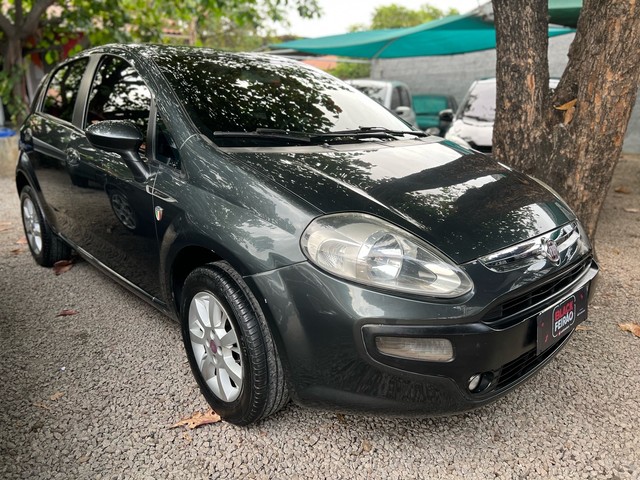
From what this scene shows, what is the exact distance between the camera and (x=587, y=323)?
3127mm

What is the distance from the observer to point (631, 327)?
9.97 ft

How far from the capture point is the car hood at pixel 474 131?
6.40 metres

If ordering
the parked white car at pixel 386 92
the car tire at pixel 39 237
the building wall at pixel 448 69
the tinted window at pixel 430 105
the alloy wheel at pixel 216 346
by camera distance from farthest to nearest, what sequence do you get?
1. the tinted window at pixel 430 105
2. the building wall at pixel 448 69
3. the parked white car at pixel 386 92
4. the car tire at pixel 39 237
5. the alloy wheel at pixel 216 346

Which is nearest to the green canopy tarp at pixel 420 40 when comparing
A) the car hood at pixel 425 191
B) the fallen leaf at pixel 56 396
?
the car hood at pixel 425 191

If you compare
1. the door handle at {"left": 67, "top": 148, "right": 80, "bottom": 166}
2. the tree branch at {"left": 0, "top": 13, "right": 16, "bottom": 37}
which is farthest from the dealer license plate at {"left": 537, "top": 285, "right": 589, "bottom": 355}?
the tree branch at {"left": 0, "top": 13, "right": 16, "bottom": 37}

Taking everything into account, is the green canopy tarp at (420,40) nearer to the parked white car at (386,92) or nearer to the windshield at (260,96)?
the parked white car at (386,92)

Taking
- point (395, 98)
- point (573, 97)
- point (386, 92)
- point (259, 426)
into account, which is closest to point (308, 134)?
point (259, 426)

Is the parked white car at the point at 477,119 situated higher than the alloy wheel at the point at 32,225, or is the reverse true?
the parked white car at the point at 477,119

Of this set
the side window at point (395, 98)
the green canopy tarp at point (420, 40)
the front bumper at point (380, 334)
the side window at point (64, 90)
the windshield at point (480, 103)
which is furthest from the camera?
the side window at point (395, 98)

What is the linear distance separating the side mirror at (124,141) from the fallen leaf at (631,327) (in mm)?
2671

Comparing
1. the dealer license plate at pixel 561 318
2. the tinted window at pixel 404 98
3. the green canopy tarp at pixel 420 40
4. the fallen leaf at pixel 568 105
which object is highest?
the green canopy tarp at pixel 420 40

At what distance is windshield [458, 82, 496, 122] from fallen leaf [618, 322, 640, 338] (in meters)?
4.23

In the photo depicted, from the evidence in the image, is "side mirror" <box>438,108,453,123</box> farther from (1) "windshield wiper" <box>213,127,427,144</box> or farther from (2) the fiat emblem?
(2) the fiat emblem

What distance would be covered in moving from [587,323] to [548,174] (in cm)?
96
